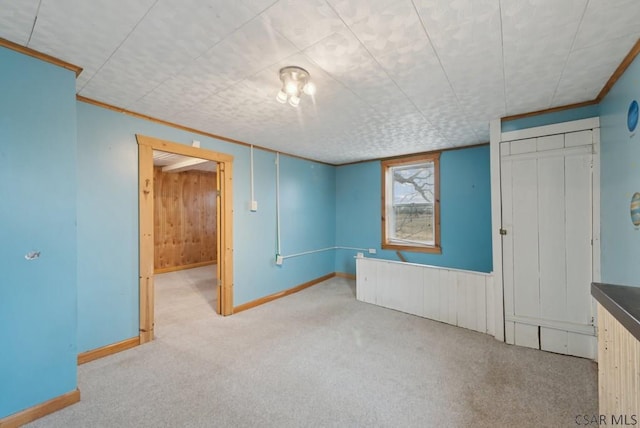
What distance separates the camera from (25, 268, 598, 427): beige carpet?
65.4 inches

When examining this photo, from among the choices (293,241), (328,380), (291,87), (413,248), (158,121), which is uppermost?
(158,121)

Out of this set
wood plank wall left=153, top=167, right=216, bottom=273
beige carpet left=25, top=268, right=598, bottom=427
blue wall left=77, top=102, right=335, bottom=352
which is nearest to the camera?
beige carpet left=25, top=268, right=598, bottom=427

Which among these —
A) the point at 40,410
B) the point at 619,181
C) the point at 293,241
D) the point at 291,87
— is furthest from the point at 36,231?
the point at 619,181

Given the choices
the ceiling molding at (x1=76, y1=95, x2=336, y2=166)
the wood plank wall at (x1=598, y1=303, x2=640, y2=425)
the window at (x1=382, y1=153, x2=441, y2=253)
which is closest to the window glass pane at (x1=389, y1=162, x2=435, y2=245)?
the window at (x1=382, y1=153, x2=441, y2=253)

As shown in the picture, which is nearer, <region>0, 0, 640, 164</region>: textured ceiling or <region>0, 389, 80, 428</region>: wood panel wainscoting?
<region>0, 0, 640, 164</region>: textured ceiling

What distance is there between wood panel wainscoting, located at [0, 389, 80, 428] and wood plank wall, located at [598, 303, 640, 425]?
2.85 m

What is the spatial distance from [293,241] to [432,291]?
2.23m

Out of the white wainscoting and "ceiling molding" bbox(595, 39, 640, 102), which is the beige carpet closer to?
the white wainscoting

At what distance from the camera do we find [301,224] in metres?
4.54

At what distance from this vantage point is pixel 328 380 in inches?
79.7

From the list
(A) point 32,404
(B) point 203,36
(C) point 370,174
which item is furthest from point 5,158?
(C) point 370,174

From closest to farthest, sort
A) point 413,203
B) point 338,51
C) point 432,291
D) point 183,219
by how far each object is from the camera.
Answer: point 338,51 → point 432,291 → point 413,203 → point 183,219

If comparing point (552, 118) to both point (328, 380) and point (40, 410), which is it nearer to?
point (328, 380)

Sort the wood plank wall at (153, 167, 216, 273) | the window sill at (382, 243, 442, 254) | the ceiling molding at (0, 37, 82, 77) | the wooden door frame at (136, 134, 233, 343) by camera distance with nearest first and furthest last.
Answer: the ceiling molding at (0, 37, 82, 77)
the wooden door frame at (136, 134, 233, 343)
the window sill at (382, 243, 442, 254)
the wood plank wall at (153, 167, 216, 273)
